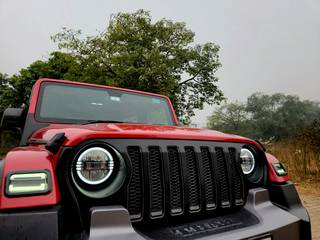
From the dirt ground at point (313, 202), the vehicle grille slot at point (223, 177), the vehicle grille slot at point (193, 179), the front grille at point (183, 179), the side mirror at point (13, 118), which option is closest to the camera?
the front grille at point (183, 179)

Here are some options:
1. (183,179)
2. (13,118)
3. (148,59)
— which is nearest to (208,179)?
(183,179)

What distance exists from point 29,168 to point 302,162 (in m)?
9.40

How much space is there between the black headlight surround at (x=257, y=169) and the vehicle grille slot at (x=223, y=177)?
0.80ft

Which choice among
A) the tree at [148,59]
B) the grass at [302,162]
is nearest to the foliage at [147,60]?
the tree at [148,59]

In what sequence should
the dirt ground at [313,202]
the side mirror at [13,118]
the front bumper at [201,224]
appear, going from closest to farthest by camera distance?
1. the front bumper at [201,224]
2. the side mirror at [13,118]
3. the dirt ground at [313,202]

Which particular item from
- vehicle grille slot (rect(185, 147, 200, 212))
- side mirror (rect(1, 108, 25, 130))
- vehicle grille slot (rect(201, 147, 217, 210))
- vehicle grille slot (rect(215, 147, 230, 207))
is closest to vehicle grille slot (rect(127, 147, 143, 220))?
vehicle grille slot (rect(185, 147, 200, 212))

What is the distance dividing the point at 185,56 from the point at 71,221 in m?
23.6

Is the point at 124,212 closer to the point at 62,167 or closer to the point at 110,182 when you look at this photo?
the point at 110,182

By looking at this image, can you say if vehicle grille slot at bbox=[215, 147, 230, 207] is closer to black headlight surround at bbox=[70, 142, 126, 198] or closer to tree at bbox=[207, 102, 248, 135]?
black headlight surround at bbox=[70, 142, 126, 198]

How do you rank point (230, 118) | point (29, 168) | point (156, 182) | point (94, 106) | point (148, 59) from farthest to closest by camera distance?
point (230, 118) < point (148, 59) < point (94, 106) < point (156, 182) < point (29, 168)

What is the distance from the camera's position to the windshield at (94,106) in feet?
9.66

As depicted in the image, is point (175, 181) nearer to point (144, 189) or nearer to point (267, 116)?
point (144, 189)

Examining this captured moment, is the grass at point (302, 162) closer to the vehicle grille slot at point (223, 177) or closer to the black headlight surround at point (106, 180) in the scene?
the vehicle grille slot at point (223, 177)

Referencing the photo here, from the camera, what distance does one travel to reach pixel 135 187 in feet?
5.87
